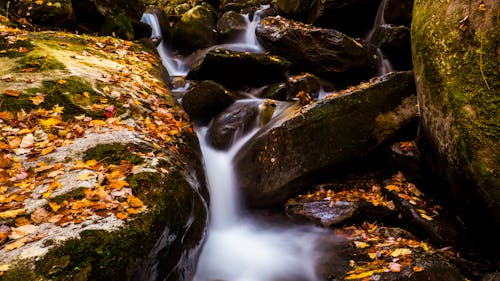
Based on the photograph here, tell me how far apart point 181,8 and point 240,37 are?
5969mm

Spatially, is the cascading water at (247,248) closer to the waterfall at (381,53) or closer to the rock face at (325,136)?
the rock face at (325,136)

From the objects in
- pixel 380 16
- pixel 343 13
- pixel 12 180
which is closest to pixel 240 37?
pixel 343 13

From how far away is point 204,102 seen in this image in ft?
27.8

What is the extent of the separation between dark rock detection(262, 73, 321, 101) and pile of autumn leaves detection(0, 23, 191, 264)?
16.5 feet

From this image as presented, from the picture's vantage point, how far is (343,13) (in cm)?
1259

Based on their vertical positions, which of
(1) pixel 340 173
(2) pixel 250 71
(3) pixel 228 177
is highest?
(2) pixel 250 71

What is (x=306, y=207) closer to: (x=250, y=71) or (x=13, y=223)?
(x=13, y=223)

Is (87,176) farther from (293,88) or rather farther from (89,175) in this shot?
(293,88)

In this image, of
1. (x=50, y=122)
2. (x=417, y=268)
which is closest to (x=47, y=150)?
(x=50, y=122)

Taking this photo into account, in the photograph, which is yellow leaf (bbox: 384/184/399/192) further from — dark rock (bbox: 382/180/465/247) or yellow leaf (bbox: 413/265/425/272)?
yellow leaf (bbox: 413/265/425/272)

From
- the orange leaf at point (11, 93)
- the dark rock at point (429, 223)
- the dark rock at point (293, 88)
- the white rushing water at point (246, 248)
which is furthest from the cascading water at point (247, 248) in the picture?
the dark rock at point (293, 88)

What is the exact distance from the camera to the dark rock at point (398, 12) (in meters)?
11.8

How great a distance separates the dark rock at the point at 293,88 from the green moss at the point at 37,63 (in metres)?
5.63

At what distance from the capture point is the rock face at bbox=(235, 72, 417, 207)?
6223 mm
